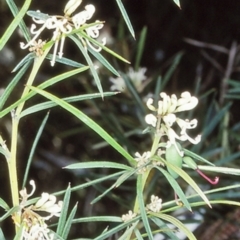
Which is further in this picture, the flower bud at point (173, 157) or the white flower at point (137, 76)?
the white flower at point (137, 76)

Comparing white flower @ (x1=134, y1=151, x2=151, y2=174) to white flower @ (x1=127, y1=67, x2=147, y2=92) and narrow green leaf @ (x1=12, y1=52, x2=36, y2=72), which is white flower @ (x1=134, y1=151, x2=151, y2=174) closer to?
narrow green leaf @ (x1=12, y1=52, x2=36, y2=72)

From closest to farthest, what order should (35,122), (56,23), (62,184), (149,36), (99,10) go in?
1. (56,23)
2. (35,122)
3. (62,184)
4. (99,10)
5. (149,36)

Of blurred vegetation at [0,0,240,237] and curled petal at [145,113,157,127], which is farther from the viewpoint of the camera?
blurred vegetation at [0,0,240,237]

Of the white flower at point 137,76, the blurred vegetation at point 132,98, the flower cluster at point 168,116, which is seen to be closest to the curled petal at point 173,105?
the flower cluster at point 168,116

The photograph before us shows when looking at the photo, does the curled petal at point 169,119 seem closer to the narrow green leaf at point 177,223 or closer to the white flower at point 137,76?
the narrow green leaf at point 177,223

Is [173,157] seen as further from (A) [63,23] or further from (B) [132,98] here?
(B) [132,98]

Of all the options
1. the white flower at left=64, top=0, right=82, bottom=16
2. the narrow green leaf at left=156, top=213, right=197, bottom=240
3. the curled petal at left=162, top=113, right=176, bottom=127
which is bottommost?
the narrow green leaf at left=156, top=213, right=197, bottom=240

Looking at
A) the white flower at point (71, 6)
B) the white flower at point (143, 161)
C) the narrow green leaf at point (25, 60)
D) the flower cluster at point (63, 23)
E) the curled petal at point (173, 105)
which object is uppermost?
the white flower at point (71, 6)

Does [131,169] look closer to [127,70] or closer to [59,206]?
[59,206]

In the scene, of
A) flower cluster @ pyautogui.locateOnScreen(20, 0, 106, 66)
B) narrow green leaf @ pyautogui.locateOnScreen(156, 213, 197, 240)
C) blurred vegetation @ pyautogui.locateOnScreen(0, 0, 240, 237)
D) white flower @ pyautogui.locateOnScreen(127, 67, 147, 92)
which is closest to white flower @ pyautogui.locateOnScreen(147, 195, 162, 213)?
narrow green leaf @ pyautogui.locateOnScreen(156, 213, 197, 240)

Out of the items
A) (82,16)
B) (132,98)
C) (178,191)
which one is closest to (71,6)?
(82,16)

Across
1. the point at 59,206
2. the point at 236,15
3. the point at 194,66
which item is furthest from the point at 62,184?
the point at 59,206
